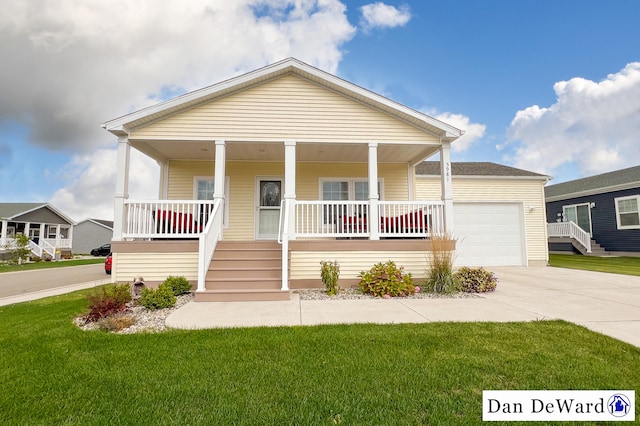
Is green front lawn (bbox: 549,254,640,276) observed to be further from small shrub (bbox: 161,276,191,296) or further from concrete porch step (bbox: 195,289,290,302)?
small shrub (bbox: 161,276,191,296)

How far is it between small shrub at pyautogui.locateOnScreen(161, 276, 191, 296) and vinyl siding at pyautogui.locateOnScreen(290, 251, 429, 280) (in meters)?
2.17

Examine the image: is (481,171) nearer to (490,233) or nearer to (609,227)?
(490,233)

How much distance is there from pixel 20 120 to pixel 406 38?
1605 cm

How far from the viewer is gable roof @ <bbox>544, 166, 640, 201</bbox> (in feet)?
49.9

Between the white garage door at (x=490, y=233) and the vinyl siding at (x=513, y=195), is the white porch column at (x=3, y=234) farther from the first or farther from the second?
the white garage door at (x=490, y=233)

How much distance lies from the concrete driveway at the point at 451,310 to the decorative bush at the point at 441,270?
0.66m

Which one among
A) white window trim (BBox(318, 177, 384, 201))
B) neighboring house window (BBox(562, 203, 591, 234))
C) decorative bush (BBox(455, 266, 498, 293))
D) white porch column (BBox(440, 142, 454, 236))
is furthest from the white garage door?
neighboring house window (BBox(562, 203, 591, 234))

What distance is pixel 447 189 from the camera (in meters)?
7.46

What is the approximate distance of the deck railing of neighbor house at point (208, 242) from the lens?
227 inches

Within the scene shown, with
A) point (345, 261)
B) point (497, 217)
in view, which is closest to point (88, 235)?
point (345, 261)

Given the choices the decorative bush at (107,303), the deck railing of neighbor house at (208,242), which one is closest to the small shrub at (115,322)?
the decorative bush at (107,303)

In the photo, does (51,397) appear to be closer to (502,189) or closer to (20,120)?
(502,189)

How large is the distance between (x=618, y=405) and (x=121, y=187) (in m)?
8.32

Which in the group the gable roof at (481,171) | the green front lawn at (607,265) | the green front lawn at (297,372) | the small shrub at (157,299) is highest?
the gable roof at (481,171)
